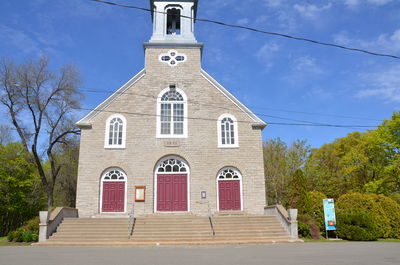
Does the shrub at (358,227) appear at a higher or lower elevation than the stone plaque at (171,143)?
lower

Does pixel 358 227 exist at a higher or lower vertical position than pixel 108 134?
lower

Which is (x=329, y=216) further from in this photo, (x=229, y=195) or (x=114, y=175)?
(x=114, y=175)

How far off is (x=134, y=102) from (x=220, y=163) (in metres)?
7.16

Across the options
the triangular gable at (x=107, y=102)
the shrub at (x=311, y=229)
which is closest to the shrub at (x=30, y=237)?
the triangular gable at (x=107, y=102)

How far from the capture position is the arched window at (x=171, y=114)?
71.7 ft

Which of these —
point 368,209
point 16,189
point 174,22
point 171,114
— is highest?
point 174,22

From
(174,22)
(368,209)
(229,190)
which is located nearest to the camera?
(368,209)

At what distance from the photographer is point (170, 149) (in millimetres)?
21297

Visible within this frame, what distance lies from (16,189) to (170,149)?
17349 mm

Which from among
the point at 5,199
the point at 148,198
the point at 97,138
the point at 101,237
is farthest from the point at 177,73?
the point at 5,199

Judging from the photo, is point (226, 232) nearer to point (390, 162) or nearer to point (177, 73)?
point (177, 73)

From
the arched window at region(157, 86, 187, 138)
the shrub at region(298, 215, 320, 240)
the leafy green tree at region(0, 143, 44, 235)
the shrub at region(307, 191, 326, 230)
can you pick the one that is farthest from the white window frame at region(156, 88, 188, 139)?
the leafy green tree at region(0, 143, 44, 235)

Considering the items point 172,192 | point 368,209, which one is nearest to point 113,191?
point 172,192

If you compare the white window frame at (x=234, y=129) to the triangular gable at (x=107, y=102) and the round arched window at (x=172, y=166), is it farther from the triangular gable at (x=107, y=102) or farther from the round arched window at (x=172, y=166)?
the triangular gable at (x=107, y=102)
